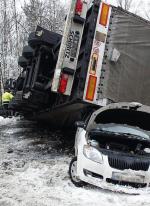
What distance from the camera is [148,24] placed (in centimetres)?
912

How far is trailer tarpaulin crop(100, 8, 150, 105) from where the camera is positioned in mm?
8617

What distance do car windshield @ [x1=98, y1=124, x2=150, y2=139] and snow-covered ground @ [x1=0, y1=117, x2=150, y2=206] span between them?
3.38ft

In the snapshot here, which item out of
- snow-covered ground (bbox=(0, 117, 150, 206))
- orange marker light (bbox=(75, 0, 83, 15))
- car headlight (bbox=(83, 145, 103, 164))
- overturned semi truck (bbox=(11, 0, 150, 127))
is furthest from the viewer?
orange marker light (bbox=(75, 0, 83, 15))

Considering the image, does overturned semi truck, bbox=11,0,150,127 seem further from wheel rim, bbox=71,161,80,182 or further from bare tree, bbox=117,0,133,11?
bare tree, bbox=117,0,133,11

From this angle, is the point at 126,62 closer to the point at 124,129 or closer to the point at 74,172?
the point at 124,129

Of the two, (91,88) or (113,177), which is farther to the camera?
(91,88)

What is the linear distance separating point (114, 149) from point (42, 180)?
4.14 ft

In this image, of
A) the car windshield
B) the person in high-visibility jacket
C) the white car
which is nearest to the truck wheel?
the white car

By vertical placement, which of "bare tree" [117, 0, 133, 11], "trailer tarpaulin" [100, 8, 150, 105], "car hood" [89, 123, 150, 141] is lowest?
"car hood" [89, 123, 150, 141]

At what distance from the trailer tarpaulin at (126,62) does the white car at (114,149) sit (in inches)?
26.7

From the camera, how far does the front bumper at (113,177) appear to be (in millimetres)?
6641

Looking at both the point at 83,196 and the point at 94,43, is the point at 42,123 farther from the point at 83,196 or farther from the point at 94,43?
the point at 83,196

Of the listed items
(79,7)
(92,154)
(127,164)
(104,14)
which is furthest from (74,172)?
(79,7)

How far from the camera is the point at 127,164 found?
6.78m
